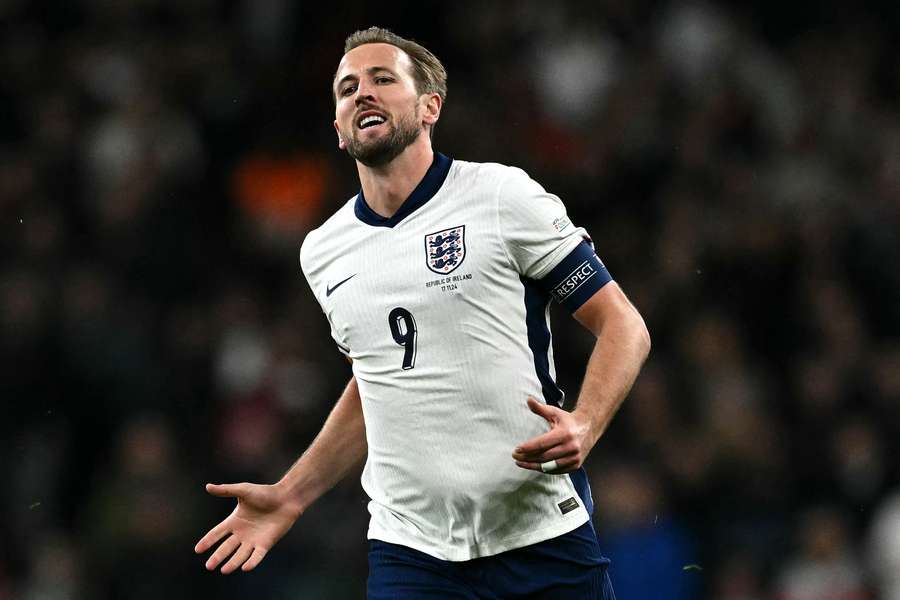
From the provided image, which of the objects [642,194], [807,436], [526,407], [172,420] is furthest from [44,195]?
[526,407]

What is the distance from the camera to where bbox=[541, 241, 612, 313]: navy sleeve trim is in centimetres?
420

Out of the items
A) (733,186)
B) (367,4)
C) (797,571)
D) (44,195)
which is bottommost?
(797,571)

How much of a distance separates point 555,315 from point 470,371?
17.8 feet

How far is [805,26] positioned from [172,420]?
6123 millimetres

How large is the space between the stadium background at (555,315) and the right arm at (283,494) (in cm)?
376

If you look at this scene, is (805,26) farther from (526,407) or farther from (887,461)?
(526,407)

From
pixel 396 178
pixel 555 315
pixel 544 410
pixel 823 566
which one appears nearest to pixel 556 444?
pixel 544 410

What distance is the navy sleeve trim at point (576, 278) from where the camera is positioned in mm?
4203

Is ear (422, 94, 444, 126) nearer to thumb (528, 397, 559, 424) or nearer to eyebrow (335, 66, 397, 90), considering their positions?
eyebrow (335, 66, 397, 90)

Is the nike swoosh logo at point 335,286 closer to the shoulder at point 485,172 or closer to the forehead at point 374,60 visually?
the shoulder at point 485,172

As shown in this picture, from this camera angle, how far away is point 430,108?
15.3 feet

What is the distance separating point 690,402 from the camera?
8914 millimetres

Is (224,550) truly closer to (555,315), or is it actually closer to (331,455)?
(331,455)

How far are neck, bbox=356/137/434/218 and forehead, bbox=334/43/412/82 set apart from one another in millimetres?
259
